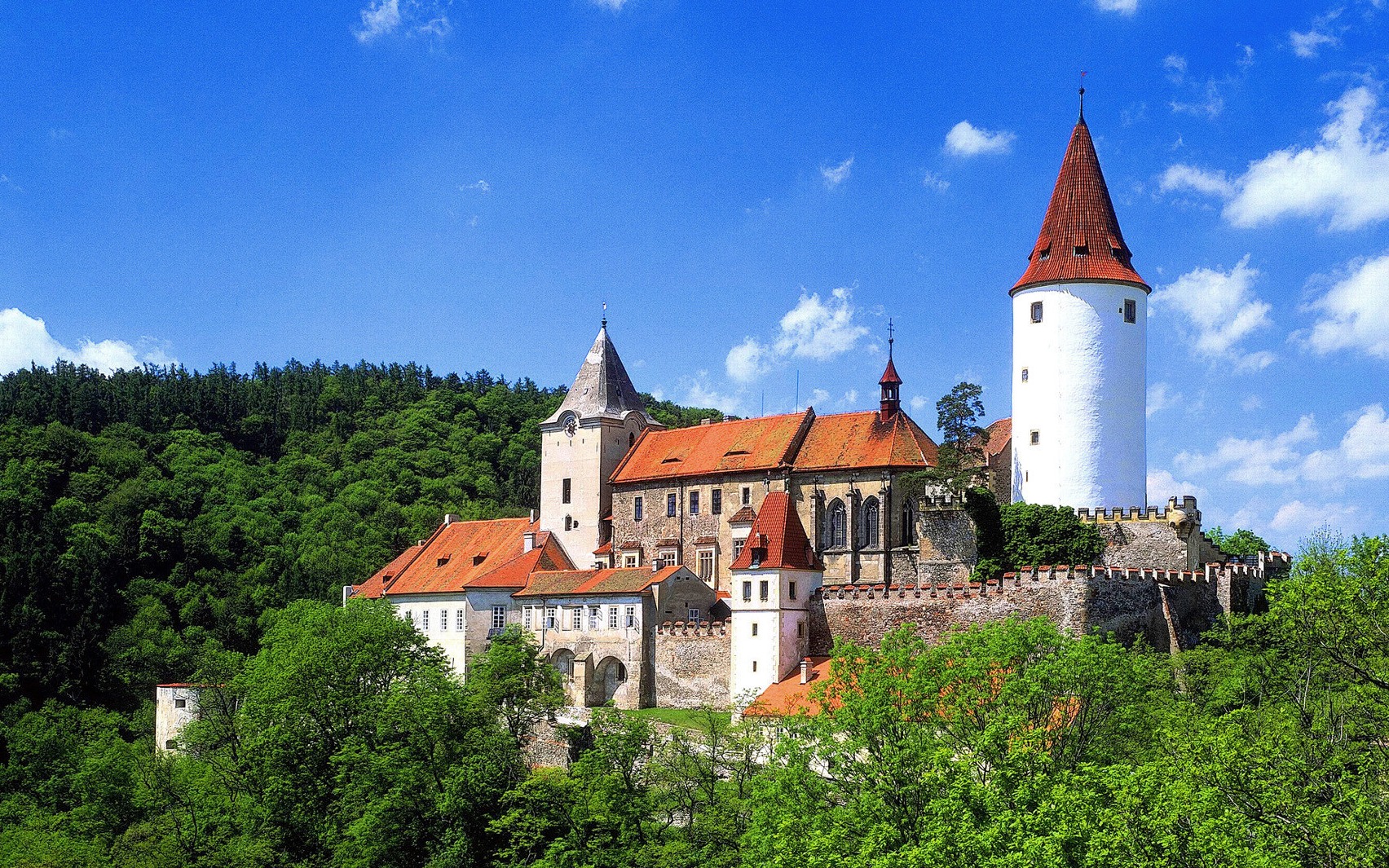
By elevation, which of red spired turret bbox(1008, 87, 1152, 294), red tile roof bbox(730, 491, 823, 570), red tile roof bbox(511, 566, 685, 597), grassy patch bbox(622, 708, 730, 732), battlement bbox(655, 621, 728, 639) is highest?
red spired turret bbox(1008, 87, 1152, 294)

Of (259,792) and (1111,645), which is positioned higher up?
(1111,645)

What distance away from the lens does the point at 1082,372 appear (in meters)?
53.2

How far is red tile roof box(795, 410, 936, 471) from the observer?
5681 centimetres

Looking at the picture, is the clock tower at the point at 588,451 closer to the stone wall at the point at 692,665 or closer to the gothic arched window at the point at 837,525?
the stone wall at the point at 692,665

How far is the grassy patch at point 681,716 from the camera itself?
159ft

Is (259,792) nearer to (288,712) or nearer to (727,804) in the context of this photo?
(288,712)

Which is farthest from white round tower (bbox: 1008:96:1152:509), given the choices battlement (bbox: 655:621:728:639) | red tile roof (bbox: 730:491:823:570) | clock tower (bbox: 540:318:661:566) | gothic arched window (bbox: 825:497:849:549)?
clock tower (bbox: 540:318:661:566)

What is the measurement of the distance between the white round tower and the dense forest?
2565 mm

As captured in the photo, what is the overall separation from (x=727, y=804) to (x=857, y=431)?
23171 mm

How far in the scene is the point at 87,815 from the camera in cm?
5309

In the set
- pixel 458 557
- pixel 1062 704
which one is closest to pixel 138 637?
pixel 458 557

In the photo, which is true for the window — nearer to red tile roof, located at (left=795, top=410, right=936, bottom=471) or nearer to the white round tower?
red tile roof, located at (left=795, top=410, right=936, bottom=471)

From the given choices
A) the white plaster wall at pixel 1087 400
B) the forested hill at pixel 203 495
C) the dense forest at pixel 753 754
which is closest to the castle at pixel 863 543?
the white plaster wall at pixel 1087 400

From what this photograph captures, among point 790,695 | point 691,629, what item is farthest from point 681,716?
point 790,695
